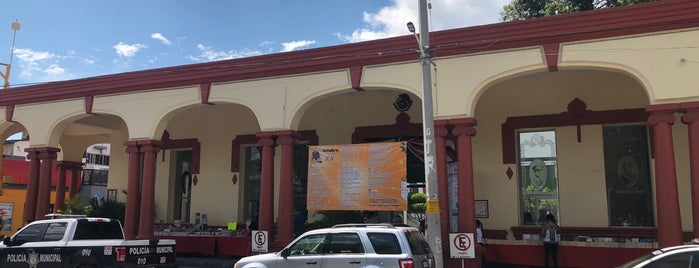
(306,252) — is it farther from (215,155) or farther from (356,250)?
(215,155)

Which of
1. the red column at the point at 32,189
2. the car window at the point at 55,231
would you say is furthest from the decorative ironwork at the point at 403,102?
the red column at the point at 32,189

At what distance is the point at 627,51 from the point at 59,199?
2369 cm

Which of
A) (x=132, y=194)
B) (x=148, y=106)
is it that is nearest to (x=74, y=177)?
(x=132, y=194)

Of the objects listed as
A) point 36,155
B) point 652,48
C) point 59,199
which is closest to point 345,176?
point 652,48

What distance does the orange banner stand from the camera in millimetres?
14594

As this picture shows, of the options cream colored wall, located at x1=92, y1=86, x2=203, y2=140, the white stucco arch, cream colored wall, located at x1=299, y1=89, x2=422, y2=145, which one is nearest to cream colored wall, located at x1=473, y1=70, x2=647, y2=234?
the white stucco arch

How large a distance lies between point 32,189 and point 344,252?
584 inches

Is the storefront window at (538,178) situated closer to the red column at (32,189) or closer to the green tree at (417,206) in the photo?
the green tree at (417,206)

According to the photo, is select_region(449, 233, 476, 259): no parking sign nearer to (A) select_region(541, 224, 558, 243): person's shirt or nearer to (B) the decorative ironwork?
(A) select_region(541, 224, 558, 243): person's shirt

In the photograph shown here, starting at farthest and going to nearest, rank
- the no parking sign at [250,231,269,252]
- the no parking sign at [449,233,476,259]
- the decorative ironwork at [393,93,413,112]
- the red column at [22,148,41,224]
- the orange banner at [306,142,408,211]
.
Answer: the red column at [22,148,41,224], the decorative ironwork at [393,93,413,112], the no parking sign at [250,231,269,252], the orange banner at [306,142,408,211], the no parking sign at [449,233,476,259]

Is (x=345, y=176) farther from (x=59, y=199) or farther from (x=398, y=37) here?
(x=59, y=199)

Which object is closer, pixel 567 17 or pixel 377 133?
pixel 567 17

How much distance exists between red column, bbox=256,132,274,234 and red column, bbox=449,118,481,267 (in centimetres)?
535

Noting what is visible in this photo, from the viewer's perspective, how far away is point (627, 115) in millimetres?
15875
